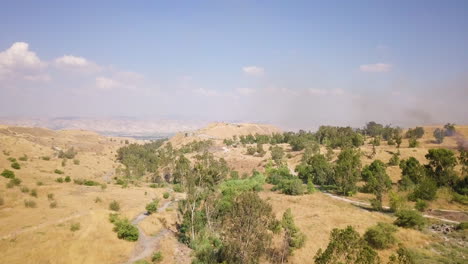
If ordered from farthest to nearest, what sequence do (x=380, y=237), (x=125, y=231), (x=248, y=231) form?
(x=125, y=231), (x=380, y=237), (x=248, y=231)

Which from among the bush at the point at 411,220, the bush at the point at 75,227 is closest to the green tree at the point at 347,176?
the bush at the point at 411,220

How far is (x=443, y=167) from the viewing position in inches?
2749

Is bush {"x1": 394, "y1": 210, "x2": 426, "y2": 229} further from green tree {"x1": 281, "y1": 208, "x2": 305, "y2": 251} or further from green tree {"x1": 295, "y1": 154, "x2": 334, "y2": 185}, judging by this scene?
green tree {"x1": 295, "y1": 154, "x2": 334, "y2": 185}

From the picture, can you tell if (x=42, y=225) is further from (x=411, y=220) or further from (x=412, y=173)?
(x=412, y=173)

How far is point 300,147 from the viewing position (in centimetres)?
12950

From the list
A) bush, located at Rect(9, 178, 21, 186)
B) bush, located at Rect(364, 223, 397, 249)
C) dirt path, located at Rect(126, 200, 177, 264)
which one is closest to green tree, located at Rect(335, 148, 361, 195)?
bush, located at Rect(364, 223, 397, 249)

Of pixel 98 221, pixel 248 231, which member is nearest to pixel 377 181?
pixel 248 231

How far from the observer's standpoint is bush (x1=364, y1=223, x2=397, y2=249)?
37.1 m

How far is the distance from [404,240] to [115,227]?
41.9 metres

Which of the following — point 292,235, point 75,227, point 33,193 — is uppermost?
point 33,193

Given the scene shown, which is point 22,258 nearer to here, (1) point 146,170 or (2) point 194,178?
(2) point 194,178

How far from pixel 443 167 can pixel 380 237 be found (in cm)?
4633

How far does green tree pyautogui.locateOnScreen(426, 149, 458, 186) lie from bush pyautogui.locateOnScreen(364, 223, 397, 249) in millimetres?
39672

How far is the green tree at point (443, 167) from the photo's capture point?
66.6 m
